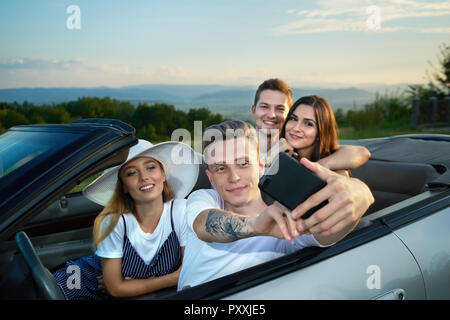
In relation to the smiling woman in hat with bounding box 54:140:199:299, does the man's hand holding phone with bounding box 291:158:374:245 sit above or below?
above

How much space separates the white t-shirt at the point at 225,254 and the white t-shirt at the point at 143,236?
0.40 meters

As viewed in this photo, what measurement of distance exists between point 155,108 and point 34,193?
5.60 metres

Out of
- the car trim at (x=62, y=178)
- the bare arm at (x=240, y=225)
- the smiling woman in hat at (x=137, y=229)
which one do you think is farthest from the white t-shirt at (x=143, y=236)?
the car trim at (x=62, y=178)

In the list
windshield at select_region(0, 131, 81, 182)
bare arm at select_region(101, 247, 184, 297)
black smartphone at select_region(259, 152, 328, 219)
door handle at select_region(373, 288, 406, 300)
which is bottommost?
bare arm at select_region(101, 247, 184, 297)

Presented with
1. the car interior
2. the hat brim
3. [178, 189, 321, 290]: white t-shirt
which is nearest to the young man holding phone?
[178, 189, 321, 290]: white t-shirt

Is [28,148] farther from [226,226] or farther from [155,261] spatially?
[155,261]

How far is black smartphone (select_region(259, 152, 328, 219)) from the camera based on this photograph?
1176 mm

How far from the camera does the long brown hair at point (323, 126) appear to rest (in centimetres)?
269

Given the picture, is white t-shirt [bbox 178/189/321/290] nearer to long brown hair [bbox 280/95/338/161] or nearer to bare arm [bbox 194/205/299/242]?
bare arm [bbox 194/205/299/242]

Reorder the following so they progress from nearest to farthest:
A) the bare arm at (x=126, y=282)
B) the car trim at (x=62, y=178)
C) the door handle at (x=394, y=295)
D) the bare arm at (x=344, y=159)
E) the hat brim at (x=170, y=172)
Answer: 1. the car trim at (x=62, y=178)
2. the door handle at (x=394, y=295)
3. the bare arm at (x=126, y=282)
4. the hat brim at (x=170, y=172)
5. the bare arm at (x=344, y=159)

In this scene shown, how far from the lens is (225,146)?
1.74 meters

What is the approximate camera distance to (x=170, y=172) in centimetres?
232

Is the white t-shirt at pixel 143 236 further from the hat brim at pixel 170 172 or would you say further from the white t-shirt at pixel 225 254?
the white t-shirt at pixel 225 254

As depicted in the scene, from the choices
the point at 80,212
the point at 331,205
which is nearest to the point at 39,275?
the point at 331,205
